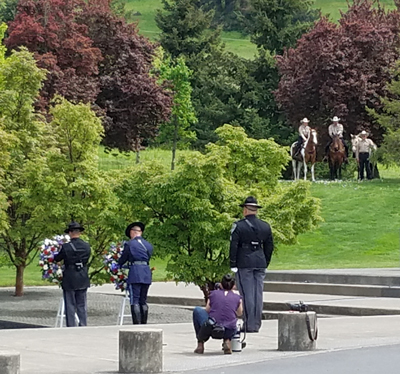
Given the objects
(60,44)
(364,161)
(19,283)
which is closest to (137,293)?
(19,283)

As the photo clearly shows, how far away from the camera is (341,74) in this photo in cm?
5253

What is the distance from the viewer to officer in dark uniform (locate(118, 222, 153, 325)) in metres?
18.3

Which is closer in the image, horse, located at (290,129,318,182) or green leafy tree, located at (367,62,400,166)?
green leafy tree, located at (367,62,400,166)

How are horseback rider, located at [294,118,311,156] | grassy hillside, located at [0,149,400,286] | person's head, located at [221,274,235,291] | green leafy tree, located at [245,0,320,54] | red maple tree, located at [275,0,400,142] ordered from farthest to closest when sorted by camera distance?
green leafy tree, located at [245,0,320,54] < red maple tree, located at [275,0,400,142] < horseback rider, located at [294,118,311,156] < grassy hillside, located at [0,149,400,286] < person's head, located at [221,274,235,291]

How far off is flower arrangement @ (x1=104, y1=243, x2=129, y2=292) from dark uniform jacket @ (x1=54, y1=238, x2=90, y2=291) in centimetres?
179

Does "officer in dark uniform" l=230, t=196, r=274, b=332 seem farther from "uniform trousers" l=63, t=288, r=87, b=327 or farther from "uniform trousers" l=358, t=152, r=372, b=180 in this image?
"uniform trousers" l=358, t=152, r=372, b=180

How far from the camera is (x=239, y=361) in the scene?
1320cm

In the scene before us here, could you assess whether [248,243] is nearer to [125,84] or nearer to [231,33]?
[125,84]

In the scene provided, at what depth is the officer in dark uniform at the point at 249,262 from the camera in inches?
633

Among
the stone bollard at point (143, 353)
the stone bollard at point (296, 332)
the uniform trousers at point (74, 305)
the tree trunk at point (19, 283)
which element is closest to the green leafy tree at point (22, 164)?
the tree trunk at point (19, 283)

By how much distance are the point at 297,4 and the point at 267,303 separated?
4756 centimetres

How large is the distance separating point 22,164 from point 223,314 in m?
13.0

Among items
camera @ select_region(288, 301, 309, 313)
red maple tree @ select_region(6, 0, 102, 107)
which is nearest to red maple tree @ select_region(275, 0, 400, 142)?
red maple tree @ select_region(6, 0, 102, 107)

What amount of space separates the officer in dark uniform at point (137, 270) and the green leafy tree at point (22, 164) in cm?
605
